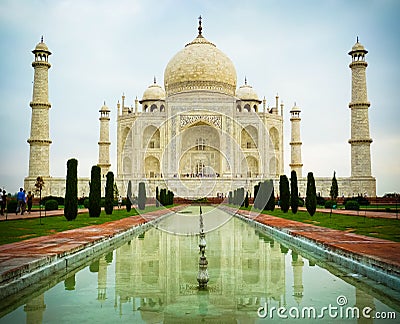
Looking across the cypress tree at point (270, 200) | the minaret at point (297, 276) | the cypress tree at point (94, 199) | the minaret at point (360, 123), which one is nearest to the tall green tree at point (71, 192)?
the cypress tree at point (94, 199)

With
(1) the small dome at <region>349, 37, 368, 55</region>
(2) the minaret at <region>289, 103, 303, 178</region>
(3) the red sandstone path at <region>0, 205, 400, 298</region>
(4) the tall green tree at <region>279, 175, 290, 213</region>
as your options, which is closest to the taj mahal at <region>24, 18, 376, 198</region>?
(2) the minaret at <region>289, 103, 303, 178</region>

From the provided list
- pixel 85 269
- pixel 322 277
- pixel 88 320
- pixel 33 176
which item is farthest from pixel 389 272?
pixel 33 176

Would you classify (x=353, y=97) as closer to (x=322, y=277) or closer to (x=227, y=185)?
(x=227, y=185)

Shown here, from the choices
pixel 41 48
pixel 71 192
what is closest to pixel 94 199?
pixel 71 192

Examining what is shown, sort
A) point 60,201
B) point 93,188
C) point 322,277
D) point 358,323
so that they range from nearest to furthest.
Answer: point 358,323, point 322,277, point 93,188, point 60,201

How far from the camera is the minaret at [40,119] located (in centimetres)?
1878

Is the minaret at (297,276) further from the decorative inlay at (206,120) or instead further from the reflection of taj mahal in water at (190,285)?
the decorative inlay at (206,120)

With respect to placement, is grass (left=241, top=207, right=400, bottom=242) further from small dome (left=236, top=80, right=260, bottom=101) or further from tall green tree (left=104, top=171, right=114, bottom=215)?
small dome (left=236, top=80, right=260, bottom=101)

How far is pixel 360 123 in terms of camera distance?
19.3 metres

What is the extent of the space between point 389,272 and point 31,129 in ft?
60.0

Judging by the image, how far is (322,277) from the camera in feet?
10.8

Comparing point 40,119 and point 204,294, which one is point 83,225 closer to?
point 204,294

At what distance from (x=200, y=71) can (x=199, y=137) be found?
3634mm

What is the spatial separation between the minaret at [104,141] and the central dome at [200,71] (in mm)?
3670
